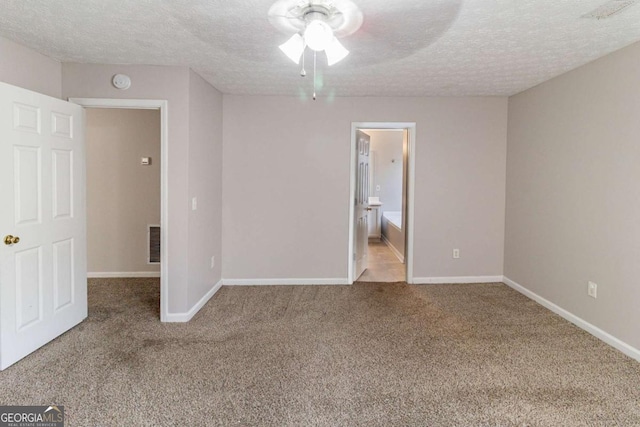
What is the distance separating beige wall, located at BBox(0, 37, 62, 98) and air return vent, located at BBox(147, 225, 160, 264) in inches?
75.7

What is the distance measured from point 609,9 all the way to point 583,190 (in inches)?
60.9

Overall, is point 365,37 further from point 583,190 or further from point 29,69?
point 29,69

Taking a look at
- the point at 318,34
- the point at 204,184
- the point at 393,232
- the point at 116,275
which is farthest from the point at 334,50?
the point at 393,232

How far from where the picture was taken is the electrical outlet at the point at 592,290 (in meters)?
3.04

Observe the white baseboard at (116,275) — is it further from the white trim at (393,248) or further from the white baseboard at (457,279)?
the white trim at (393,248)

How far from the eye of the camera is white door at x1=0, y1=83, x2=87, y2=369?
2459 millimetres

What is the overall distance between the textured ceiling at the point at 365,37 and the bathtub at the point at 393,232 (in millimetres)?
3015

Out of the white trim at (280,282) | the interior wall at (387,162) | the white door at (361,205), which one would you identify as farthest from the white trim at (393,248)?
the white trim at (280,282)

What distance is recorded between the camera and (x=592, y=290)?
3090 millimetres

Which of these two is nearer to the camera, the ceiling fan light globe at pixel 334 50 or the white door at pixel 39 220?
the ceiling fan light globe at pixel 334 50

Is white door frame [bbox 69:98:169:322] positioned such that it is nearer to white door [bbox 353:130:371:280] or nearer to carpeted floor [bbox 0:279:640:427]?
carpeted floor [bbox 0:279:640:427]

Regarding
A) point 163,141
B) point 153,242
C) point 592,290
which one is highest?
point 163,141

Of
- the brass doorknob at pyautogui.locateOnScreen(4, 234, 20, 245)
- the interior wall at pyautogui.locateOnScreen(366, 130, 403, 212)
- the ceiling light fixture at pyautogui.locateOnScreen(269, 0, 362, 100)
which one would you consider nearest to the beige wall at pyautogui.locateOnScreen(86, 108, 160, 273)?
the brass doorknob at pyautogui.locateOnScreen(4, 234, 20, 245)

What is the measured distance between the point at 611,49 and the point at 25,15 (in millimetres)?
4028
